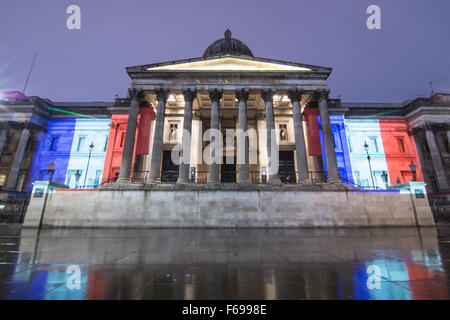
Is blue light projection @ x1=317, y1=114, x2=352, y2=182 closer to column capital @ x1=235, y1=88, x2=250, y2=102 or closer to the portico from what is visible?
the portico

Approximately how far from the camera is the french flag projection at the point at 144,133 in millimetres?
18125

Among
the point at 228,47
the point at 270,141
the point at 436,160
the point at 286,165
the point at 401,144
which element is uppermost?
the point at 228,47

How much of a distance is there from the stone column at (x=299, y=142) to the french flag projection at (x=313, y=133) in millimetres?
1197

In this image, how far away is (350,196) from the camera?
609 inches

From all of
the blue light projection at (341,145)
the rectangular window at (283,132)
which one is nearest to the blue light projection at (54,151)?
the rectangular window at (283,132)

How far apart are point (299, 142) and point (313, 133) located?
2.16 metres

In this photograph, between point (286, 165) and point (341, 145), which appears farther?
point (341, 145)

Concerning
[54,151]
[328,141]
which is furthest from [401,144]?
[54,151]

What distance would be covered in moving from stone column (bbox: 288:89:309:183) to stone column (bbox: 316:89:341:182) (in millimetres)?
2120

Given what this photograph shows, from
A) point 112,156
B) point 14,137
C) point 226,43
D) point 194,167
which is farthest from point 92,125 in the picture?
point 226,43

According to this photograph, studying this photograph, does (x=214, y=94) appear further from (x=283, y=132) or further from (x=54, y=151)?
(x=54, y=151)

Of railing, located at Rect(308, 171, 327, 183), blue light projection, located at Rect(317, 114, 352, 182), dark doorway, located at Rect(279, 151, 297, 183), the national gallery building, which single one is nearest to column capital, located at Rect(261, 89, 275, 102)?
the national gallery building

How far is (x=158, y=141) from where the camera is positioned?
1808 centimetres
